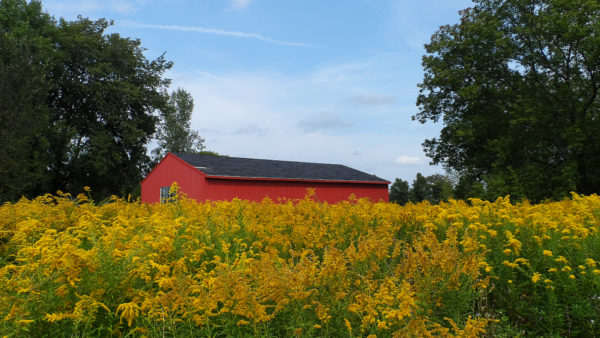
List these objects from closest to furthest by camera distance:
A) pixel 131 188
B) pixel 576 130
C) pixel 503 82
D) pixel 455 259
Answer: pixel 455 259, pixel 576 130, pixel 503 82, pixel 131 188

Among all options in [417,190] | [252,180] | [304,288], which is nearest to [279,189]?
[252,180]

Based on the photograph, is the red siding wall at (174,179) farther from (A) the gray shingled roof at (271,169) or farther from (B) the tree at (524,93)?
(B) the tree at (524,93)

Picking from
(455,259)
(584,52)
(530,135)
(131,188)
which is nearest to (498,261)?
(455,259)

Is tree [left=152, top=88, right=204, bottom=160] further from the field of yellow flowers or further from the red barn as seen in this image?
the field of yellow flowers

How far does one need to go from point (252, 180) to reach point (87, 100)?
20134mm

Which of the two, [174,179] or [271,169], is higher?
[271,169]

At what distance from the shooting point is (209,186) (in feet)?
69.6

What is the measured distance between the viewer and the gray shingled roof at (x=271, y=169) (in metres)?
22.8

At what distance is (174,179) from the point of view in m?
24.3

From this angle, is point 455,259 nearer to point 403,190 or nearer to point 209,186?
point 209,186

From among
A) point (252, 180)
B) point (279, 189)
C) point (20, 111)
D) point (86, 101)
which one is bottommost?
point (279, 189)

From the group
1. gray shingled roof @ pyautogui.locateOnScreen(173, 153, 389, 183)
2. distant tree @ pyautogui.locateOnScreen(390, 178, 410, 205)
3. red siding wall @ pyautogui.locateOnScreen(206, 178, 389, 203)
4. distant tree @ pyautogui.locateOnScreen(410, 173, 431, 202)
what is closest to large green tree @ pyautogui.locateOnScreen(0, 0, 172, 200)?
gray shingled roof @ pyautogui.locateOnScreen(173, 153, 389, 183)

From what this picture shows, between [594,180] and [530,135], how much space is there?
417 centimetres

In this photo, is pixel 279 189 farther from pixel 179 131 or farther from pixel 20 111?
pixel 179 131
